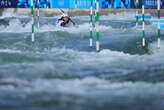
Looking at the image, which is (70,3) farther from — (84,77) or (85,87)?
(85,87)

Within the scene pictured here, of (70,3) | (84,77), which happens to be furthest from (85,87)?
(70,3)

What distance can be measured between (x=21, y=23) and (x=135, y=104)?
12.1 meters

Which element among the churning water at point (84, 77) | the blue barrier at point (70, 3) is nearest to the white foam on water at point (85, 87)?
the churning water at point (84, 77)

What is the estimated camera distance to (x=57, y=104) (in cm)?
384

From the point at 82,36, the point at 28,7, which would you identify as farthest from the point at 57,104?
the point at 28,7

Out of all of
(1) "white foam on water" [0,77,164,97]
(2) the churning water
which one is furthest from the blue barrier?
(1) "white foam on water" [0,77,164,97]

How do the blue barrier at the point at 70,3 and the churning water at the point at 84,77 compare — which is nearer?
the churning water at the point at 84,77

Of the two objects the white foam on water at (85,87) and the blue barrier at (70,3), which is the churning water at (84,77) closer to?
the white foam on water at (85,87)

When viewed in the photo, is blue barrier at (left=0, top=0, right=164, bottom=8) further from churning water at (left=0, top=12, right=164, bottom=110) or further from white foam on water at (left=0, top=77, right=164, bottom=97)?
white foam on water at (left=0, top=77, right=164, bottom=97)

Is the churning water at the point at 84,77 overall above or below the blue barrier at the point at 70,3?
below

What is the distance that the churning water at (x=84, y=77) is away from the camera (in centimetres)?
Answer: 391

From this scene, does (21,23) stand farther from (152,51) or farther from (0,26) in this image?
(152,51)

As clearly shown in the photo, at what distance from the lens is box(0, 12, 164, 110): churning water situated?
154 inches

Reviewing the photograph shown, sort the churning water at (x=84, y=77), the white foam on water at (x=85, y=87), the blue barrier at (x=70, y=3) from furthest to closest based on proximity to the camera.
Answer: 1. the blue barrier at (x=70, y=3)
2. the white foam on water at (x=85, y=87)
3. the churning water at (x=84, y=77)
